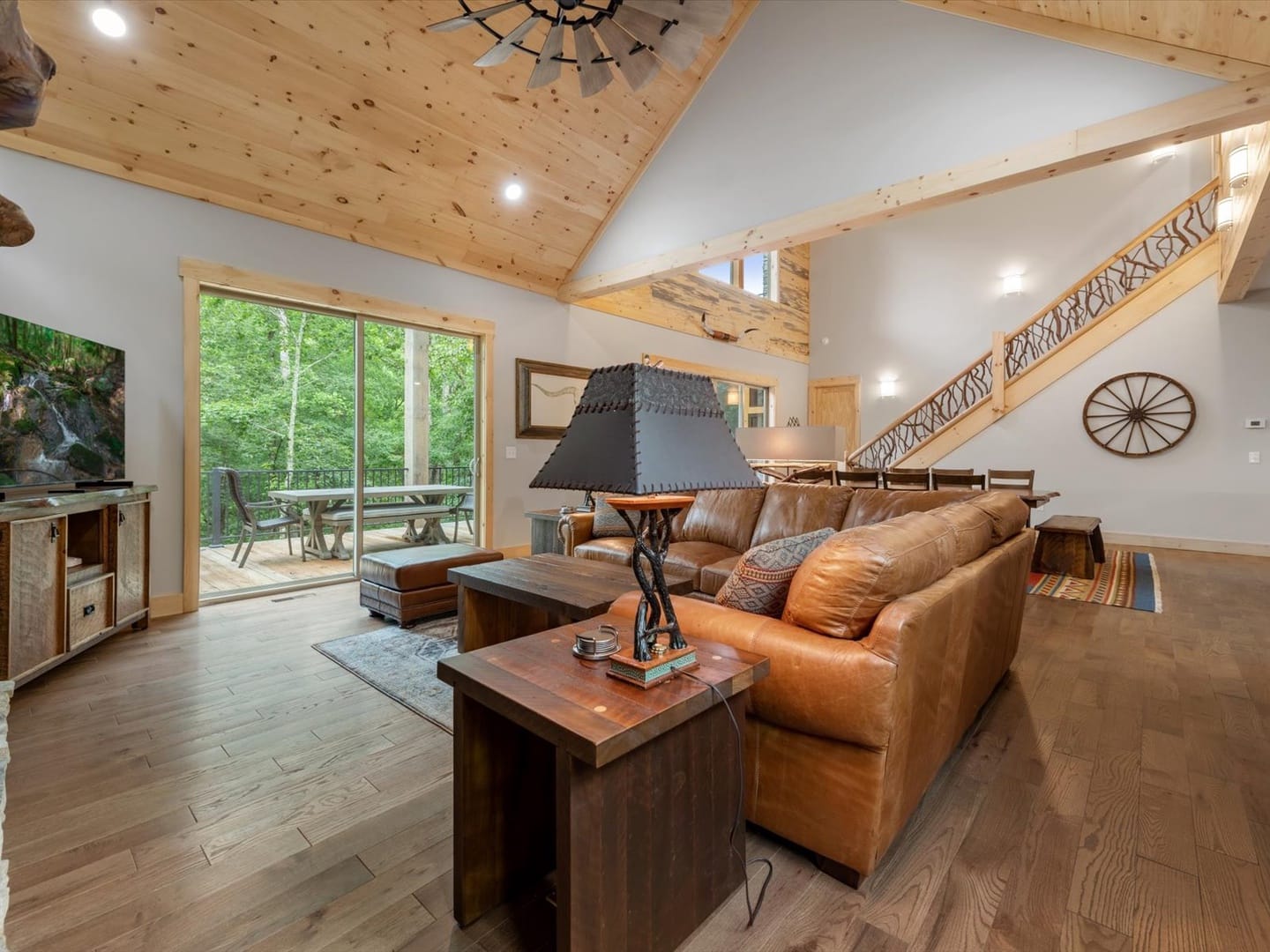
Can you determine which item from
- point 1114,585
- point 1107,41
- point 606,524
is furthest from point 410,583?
point 1114,585

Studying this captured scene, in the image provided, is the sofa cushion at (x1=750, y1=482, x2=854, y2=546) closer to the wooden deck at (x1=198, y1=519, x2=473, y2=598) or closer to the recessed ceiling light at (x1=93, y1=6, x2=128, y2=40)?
the wooden deck at (x1=198, y1=519, x2=473, y2=598)

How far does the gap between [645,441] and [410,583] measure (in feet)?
9.21

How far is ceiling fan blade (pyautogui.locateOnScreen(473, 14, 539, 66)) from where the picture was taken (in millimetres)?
2463

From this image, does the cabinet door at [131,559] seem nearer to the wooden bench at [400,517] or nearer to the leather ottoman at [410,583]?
the leather ottoman at [410,583]

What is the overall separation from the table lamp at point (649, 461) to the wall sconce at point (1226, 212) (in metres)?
6.07

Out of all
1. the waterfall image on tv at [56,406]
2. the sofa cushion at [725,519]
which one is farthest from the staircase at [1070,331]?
the waterfall image on tv at [56,406]

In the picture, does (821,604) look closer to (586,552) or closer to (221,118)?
(586,552)

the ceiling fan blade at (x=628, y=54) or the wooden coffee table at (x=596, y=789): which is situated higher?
the ceiling fan blade at (x=628, y=54)

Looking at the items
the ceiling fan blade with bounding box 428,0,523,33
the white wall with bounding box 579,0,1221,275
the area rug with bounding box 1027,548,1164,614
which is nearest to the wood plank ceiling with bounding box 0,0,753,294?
the white wall with bounding box 579,0,1221,275

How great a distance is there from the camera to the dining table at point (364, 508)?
481 cm

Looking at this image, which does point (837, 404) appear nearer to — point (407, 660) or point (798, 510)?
point (798, 510)

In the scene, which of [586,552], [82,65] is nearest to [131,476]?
[82,65]

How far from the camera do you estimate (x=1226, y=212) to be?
472 centimetres

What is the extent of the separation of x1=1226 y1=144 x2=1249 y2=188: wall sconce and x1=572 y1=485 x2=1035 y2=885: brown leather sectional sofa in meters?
4.14
